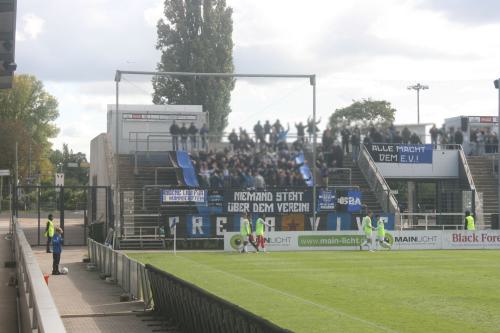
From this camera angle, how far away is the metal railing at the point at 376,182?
1847 inches

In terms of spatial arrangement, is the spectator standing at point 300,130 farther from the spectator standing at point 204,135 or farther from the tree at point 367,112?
the tree at point 367,112

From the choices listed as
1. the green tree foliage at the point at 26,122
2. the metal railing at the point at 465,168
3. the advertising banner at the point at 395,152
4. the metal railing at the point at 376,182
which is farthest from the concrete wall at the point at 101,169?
the green tree foliage at the point at 26,122

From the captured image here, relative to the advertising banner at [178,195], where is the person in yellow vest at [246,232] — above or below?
below

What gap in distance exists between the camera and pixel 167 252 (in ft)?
127

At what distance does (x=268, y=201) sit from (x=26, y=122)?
7220 centimetres

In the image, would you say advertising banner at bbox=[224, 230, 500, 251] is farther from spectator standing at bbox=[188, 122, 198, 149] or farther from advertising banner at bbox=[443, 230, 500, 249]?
spectator standing at bbox=[188, 122, 198, 149]

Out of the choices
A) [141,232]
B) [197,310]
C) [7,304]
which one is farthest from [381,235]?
[197,310]

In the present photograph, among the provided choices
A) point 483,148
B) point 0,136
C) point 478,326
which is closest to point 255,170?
point 483,148

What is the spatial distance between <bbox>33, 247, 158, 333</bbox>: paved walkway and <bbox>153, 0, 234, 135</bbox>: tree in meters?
43.5

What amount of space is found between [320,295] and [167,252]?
18.0 meters

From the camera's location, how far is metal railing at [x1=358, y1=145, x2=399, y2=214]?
46.9m

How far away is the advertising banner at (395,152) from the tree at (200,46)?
74.8 feet

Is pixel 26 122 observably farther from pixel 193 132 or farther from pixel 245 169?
pixel 245 169

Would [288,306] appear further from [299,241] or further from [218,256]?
[299,241]
